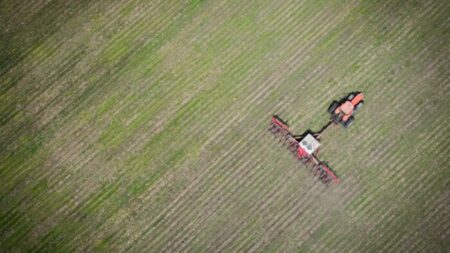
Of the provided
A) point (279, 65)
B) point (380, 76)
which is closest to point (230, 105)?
point (279, 65)

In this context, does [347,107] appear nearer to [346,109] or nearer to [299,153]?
[346,109]

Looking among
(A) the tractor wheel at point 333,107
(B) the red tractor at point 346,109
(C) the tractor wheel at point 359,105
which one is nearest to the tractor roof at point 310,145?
(B) the red tractor at point 346,109

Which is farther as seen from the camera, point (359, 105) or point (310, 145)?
point (359, 105)

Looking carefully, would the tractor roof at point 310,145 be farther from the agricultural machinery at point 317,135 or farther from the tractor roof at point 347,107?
the tractor roof at point 347,107

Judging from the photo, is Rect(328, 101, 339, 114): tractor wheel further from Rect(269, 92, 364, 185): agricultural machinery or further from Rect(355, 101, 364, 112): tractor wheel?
Rect(355, 101, 364, 112): tractor wheel

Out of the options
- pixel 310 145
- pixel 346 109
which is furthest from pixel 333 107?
pixel 310 145

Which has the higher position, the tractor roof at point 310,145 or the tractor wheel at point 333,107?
the tractor wheel at point 333,107
